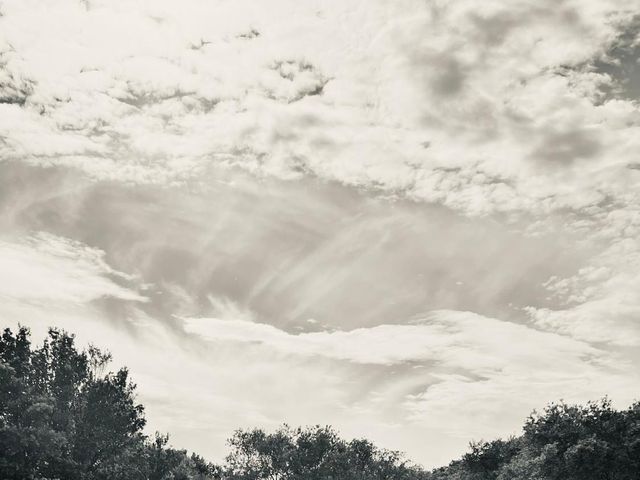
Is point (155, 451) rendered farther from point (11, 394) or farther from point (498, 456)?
point (498, 456)

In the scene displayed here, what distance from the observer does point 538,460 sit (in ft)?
200

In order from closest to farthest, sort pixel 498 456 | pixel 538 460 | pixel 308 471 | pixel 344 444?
pixel 538 460, pixel 498 456, pixel 308 471, pixel 344 444

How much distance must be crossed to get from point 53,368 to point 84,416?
776 cm

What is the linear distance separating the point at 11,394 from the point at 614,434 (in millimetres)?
76216

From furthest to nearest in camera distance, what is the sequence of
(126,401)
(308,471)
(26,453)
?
(308,471) → (126,401) → (26,453)

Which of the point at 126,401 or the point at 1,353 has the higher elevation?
the point at 1,353

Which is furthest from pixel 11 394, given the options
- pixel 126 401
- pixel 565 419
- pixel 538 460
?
pixel 565 419

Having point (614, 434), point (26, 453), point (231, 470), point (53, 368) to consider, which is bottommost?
point (231, 470)

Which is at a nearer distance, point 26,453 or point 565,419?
point 26,453

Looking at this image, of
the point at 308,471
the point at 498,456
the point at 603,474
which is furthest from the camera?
the point at 308,471

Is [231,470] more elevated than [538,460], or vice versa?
[538,460]

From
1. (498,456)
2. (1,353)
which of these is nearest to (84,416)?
(1,353)

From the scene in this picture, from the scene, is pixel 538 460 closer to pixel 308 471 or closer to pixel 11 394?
pixel 308 471

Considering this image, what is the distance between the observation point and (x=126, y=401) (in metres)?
67.4
